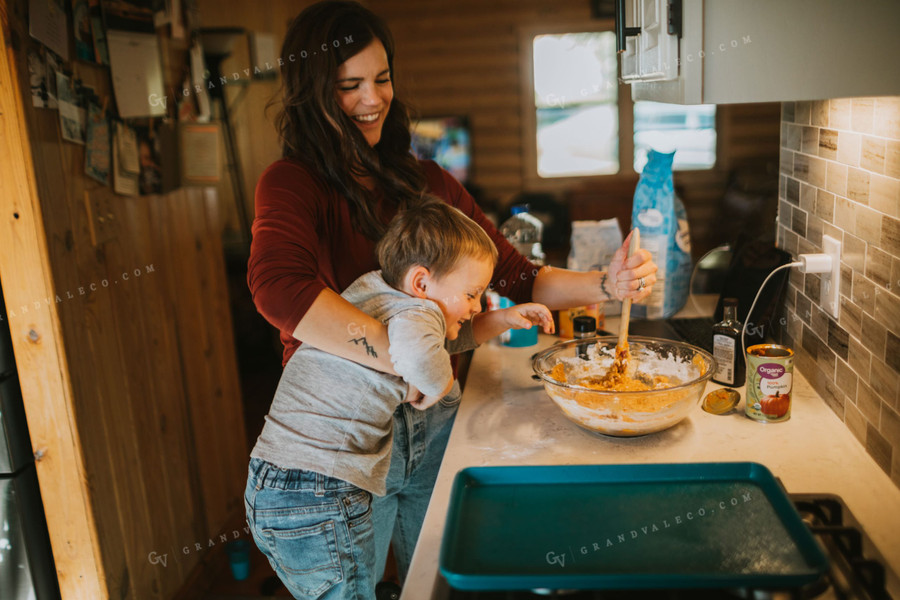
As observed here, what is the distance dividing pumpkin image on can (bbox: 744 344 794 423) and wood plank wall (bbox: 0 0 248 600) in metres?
1.57

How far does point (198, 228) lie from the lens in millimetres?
2762

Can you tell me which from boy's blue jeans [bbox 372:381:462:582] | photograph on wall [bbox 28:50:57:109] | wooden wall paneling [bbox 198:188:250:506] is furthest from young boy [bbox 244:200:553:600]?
wooden wall paneling [bbox 198:188:250:506]

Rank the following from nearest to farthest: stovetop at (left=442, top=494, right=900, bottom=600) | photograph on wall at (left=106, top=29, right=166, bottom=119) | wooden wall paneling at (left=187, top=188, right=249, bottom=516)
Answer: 1. stovetop at (left=442, top=494, right=900, bottom=600)
2. photograph on wall at (left=106, top=29, right=166, bottom=119)
3. wooden wall paneling at (left=187, top=188, right=249, bottom=516)

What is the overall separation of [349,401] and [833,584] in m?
0.78

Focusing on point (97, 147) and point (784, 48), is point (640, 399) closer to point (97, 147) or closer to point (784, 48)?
point (784, 48)

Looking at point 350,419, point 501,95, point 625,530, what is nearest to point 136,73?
point 350,419

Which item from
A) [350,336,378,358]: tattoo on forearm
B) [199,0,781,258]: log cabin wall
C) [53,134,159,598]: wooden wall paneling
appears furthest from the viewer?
[199,0,781,258]: log cabin wall

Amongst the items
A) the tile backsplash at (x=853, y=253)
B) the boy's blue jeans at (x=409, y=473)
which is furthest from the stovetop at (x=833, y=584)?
the boy's blue jeans at (x=409, y=473)

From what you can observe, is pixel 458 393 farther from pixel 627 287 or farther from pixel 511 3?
pixel 511 3

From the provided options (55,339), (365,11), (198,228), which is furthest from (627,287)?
(198,228)

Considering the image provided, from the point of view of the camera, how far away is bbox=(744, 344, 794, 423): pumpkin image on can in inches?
55.2

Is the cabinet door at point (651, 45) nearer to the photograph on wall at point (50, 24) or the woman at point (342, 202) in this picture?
the woman at point (342, 202)

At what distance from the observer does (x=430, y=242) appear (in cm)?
132

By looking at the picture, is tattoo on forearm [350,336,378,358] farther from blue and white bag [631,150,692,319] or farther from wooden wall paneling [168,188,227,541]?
wooden wall paneling [168,188,227,541]
